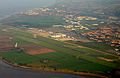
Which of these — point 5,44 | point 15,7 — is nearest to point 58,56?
point 5,44

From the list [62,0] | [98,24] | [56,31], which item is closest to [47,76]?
[56,31]

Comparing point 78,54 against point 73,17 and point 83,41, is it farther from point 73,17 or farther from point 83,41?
point 73,17

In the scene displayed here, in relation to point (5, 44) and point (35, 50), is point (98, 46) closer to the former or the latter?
point (35, 50)

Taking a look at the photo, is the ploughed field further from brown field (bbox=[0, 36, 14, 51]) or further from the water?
the water

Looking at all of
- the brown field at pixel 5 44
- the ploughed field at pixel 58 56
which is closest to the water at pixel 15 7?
the brown field at pixel 5 44

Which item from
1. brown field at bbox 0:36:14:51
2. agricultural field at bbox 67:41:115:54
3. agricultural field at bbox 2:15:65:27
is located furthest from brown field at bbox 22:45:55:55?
agricultural field at bbox 2:15:65:27
